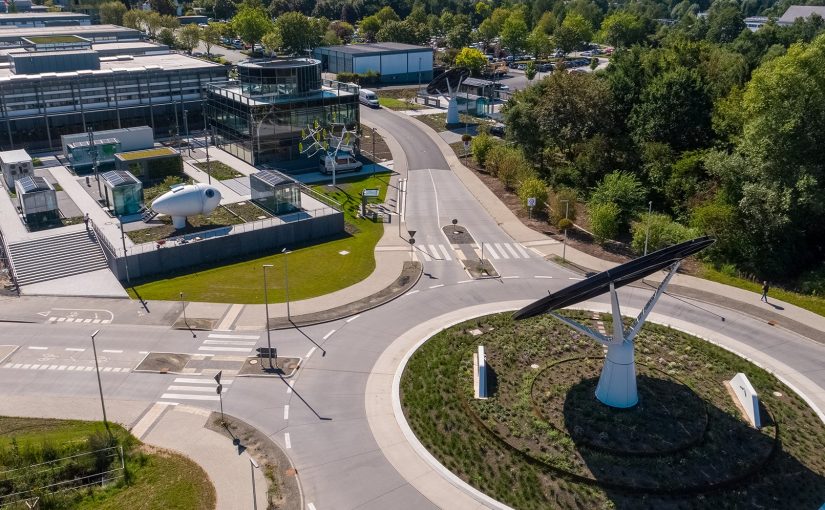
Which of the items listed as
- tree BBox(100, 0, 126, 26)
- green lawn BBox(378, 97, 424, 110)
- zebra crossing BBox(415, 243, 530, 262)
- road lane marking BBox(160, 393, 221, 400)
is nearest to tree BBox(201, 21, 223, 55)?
tree BBox(100, 0, 126, 26)

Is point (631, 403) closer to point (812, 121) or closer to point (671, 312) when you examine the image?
point (671, 312)

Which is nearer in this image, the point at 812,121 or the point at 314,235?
the point at 812,121

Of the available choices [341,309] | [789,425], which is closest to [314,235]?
[341,309]

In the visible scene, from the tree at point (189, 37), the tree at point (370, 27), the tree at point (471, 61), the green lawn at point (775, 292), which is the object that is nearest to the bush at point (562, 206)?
the green lawn at point (775, 292)

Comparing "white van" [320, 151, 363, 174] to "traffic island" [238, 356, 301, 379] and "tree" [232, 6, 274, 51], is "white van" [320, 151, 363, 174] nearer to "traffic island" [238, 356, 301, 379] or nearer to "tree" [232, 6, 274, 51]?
"traffic island" [238, 356, 301, 379]

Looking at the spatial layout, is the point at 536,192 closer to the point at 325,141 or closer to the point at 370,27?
the point at 325,141

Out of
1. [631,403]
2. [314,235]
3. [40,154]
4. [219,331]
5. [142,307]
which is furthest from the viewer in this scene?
[40,154]
